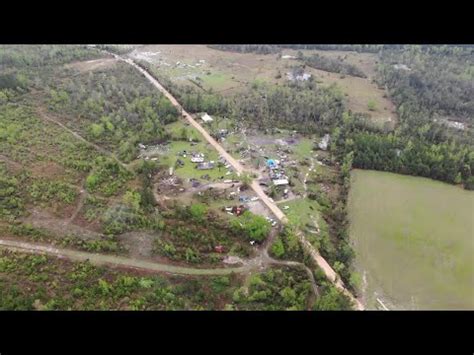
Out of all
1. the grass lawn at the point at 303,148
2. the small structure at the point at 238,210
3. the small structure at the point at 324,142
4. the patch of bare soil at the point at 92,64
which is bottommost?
the small structure at the point at 238,210

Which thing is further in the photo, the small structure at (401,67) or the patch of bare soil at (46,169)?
the small structure at (401,67)

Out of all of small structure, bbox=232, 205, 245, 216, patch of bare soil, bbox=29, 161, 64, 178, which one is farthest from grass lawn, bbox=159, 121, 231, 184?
patch of bare soil, bbox=29, 161, 64, 178

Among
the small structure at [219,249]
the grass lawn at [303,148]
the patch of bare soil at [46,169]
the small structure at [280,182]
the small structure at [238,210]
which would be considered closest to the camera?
the small structure at [219,249]

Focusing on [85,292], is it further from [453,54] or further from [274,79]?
[453,54]

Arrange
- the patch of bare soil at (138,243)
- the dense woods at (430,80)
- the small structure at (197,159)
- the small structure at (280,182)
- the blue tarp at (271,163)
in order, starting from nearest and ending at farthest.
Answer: the patch of bare soil at (138,243) < the small structure at (280,182) < the blue tarp at (271,163) < the small structure at (197,159) < the dense woods at (430,80)

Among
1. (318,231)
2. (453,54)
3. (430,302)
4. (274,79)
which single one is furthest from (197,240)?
(453,54)

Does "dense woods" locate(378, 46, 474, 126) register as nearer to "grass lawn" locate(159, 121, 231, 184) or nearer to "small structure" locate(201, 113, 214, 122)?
"small structure" locate(201, 113, 214, 122)

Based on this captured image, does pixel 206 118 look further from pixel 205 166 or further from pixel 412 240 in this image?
pixel 412 240

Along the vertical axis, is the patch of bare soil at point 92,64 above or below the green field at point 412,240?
above

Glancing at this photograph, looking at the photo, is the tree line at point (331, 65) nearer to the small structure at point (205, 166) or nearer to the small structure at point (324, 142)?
the small structure at point (324, 142)

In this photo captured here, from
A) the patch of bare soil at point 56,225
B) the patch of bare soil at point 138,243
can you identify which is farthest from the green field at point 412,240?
the patch of bare soil at point 56,225
